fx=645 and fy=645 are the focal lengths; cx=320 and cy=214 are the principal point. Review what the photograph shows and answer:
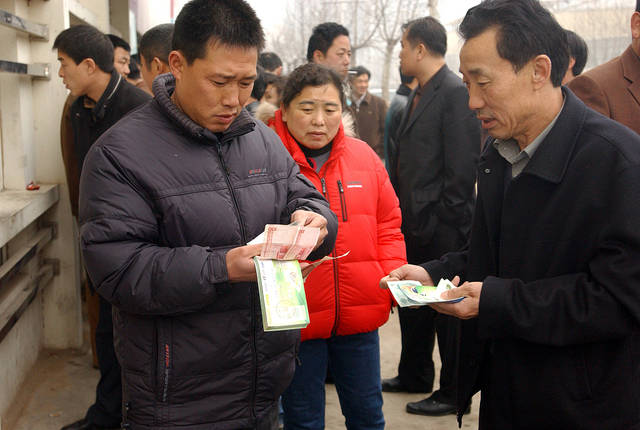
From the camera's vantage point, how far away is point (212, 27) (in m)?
2.13

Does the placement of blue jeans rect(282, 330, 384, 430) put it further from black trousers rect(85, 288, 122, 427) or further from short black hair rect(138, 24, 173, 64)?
short black hair rect(138, 24, 173, 64)

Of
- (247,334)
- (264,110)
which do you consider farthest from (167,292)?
(264,110)

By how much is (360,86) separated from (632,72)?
21.3ft

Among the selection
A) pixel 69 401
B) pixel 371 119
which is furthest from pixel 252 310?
pixel 371 119

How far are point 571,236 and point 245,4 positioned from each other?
1334 millimetres

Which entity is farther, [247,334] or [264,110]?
[264,110]

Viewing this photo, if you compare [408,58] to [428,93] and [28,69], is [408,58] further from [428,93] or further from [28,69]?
[28,69]

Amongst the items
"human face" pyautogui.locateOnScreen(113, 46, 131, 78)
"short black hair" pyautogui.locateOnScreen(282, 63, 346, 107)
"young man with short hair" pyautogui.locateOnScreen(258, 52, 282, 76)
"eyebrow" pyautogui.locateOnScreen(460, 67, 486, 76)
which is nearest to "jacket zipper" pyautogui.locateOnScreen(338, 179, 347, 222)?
"short black hair" pyautogui.locateOnScreen(282, 63, 346, 107)

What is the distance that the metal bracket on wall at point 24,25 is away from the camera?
3790 millimetres

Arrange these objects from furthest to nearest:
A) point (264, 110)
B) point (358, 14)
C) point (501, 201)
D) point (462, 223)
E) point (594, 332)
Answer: point (358, 14) < point (462, 223) < point (264, 110) < point (501, 201) < point (594, 332)

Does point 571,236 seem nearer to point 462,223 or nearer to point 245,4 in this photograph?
point 245,4

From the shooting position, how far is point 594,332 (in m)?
1.89

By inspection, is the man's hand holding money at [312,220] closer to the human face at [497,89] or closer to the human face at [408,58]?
the human face at [497,89]

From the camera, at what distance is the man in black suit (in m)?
4.28
